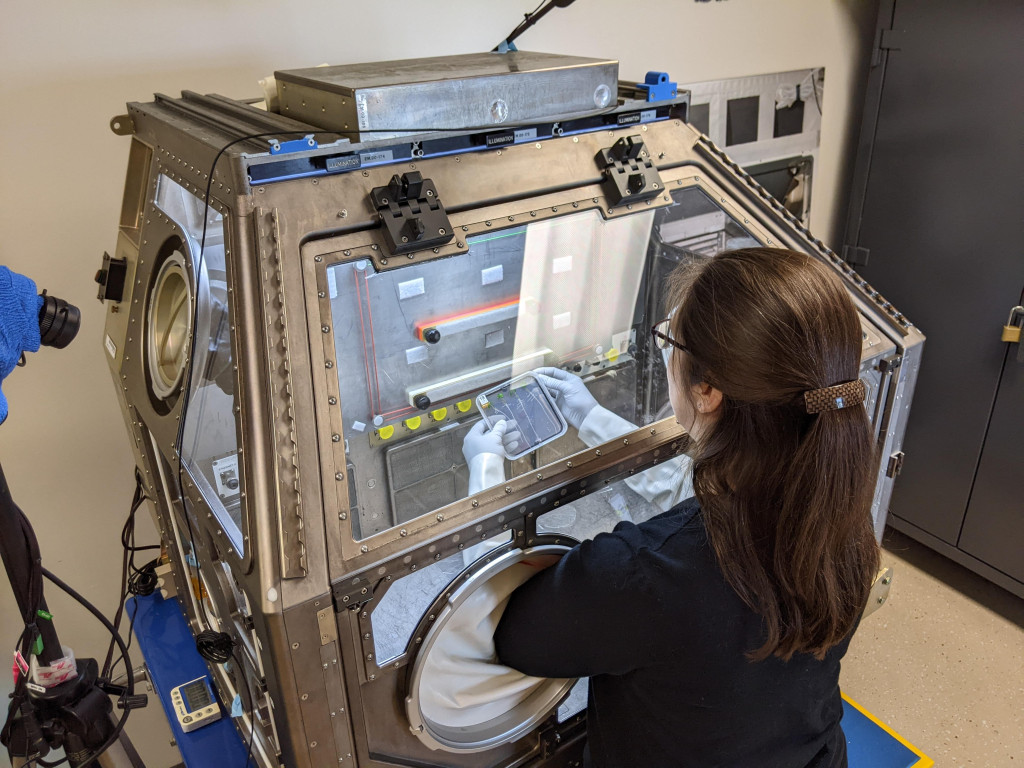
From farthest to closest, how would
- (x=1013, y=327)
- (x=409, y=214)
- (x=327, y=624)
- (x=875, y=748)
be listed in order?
(x=1013, y=327), (x=875, y=748), (x=409, y=214), (x=327, y=624)

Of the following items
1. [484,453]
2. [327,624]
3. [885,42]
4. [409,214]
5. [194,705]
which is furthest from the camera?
[885,42]

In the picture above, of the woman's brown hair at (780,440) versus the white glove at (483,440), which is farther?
the white glove at (483,440)

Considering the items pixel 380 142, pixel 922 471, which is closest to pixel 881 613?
pixel 922 471

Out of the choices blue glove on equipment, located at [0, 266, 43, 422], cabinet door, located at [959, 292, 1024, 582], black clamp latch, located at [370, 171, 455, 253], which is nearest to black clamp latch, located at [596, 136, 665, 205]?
black clamp latch, located at [370, 171, 455, 253]

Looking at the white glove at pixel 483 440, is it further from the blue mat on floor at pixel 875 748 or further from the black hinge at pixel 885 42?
the black hinge at pixel 885 42

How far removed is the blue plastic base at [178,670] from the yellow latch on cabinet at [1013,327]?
7.55 ft

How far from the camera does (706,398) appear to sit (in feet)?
3.35

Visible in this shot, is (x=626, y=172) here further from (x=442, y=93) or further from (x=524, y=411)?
(x=524, y=411)

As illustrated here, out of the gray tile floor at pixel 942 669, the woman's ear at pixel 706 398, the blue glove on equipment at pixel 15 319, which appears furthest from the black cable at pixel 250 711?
the gray tile floor at pixel 942 669

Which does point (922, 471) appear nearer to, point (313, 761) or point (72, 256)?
point (313, 761)

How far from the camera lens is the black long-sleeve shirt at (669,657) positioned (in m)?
0.99

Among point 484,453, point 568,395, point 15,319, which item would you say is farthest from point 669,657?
point 15,319

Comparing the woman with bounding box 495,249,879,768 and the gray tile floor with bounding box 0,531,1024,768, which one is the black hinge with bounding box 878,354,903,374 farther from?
the gray tile floor with bounding box 0,531,1024,768

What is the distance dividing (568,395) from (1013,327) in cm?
157
